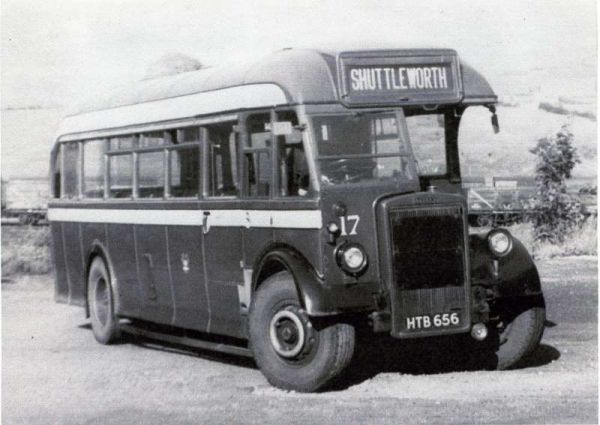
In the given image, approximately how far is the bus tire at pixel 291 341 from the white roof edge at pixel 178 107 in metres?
1.63

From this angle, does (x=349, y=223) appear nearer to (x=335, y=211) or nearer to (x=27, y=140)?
(x=335, y=211)

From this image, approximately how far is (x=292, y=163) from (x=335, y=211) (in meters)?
0.74

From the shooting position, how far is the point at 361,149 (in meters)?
10.9

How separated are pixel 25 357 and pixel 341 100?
5.28m

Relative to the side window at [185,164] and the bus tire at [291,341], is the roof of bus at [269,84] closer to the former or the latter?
the side window at [185,164]

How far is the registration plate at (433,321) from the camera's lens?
10617 mm

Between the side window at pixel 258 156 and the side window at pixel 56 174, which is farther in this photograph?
the side window at pixel 56 174

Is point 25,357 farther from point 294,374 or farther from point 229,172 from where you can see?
point 294,374

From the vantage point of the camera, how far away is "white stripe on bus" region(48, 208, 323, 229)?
10.8 metres

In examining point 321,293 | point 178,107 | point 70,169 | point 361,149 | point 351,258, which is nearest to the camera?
point 321,293

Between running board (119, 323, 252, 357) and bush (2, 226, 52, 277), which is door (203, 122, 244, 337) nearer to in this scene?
running board (119, 323, 252, 357)

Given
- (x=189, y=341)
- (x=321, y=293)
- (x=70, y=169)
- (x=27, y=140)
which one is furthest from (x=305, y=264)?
(x=27, y=140)

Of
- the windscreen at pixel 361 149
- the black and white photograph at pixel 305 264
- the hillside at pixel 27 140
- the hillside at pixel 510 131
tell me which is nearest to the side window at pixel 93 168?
the black and white photograph at pixel 305 264

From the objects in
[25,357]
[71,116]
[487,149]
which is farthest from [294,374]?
[487,149]
